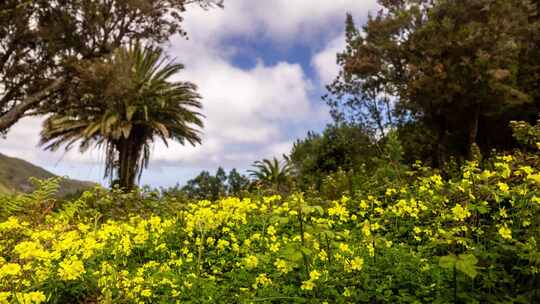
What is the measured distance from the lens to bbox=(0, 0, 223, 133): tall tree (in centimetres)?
1445

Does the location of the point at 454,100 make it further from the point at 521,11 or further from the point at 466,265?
the point at 466,265

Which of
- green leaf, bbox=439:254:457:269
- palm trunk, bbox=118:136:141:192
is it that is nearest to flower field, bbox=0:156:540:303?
green leaf, bbox=439:254:457:269

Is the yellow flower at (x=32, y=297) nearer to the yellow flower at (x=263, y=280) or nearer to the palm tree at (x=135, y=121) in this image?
the yellow flower at (x=263, y=280)

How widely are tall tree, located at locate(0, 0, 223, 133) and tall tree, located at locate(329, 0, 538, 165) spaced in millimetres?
8809

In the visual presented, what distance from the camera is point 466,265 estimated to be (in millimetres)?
2244

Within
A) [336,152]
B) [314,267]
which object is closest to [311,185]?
[336,152]

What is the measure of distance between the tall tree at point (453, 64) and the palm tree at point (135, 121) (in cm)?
870

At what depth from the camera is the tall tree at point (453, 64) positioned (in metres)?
17.3

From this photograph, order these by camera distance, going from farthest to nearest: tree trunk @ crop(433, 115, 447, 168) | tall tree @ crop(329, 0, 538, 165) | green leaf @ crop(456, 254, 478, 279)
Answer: tree trunk @ crop(433, 115, 447, 168) → tall tree @ crop(329, 0, 538, 165) → green leaf @ crop(456, 254, 478, 279)

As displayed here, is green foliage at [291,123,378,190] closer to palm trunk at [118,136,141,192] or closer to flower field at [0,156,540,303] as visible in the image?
palm trunk at [118,136,141,192]

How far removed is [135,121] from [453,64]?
1453 centimetres

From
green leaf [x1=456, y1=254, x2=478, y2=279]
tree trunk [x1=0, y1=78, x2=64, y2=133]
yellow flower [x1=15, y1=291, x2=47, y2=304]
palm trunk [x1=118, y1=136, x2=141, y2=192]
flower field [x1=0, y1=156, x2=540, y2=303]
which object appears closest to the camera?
green leaf [x1=456, y1=254, x2=478, y2=279]

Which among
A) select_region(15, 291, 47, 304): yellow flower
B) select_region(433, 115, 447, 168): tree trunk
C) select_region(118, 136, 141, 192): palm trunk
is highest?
select_region(433, 115, 447, 168): tree trunk

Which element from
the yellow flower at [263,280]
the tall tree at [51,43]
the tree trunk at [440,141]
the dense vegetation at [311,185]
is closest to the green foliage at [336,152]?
the dense vegetation at [311,185]
